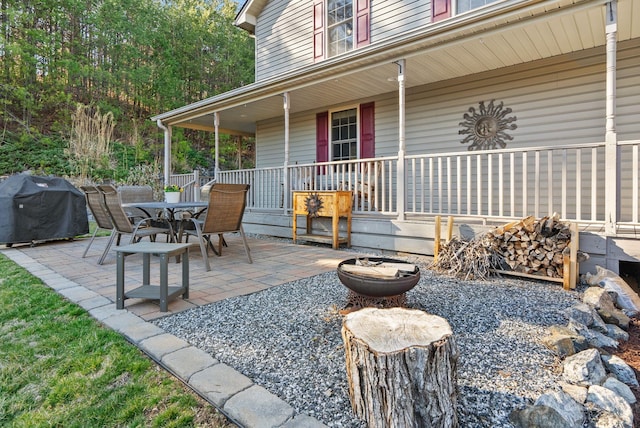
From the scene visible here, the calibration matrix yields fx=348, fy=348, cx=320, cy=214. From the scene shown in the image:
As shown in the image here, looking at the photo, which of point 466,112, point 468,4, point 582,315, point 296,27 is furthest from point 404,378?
point 296,27

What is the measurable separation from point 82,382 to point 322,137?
7.04m

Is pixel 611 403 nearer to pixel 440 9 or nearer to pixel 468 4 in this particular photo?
pixel 468 4

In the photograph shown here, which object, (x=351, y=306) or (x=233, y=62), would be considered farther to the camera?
(x=233, y=62)

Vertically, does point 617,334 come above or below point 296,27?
below

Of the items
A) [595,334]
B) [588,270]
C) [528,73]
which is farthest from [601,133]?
[595,334]

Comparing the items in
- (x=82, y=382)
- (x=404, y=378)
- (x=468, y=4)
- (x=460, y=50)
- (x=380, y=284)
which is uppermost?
(x=468, y=4)

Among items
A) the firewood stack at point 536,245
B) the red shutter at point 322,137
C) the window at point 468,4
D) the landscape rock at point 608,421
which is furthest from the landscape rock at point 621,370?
the red shutter at point 322,137

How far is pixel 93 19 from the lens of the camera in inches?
524

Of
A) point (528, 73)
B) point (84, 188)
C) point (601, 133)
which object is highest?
point (528, 73)

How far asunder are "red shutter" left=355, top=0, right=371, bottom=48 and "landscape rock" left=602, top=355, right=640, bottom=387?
7096 mm

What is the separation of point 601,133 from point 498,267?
9.35ft

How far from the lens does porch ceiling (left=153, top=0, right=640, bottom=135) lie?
388 centimetres

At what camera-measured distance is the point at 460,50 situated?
477cm

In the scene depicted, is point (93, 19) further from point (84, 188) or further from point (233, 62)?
point (84, 188)
